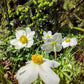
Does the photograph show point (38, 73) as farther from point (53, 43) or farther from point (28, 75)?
point (53, 43)

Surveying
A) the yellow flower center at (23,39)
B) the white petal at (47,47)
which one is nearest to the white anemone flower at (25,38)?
the yellow flower center at (23,39)

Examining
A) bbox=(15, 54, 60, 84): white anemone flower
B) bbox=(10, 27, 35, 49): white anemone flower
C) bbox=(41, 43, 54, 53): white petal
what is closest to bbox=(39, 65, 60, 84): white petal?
bbox=(15, 54, 60, 84): white anemone flower

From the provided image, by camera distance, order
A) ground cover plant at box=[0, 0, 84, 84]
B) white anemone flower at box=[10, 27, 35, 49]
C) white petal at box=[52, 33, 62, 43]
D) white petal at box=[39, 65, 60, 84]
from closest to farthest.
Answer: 1. white petal at box=[39, 65, 60, 84]
2. white petal at box=[52, 33, 62, 43]
3. white anemone flower at box=[10, 27, 35, 49]
4. ground cover plant at box=[0, 0, 84, 84]

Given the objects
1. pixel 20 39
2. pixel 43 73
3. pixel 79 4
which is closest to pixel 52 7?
pixel 79 4

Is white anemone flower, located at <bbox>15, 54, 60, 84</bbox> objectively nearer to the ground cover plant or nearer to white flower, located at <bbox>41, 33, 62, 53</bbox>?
white flower, located at <bbox>41, 33, 62, 53</bbox>

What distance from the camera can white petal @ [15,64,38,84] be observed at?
441 millimetres

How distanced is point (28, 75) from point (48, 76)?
63mm

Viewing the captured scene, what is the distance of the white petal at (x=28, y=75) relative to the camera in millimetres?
441

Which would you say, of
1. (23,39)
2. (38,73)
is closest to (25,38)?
(23,39)

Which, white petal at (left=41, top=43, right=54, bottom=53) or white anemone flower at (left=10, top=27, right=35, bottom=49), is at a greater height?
white petal at (left=41, top=43, right=54, bottom=53)

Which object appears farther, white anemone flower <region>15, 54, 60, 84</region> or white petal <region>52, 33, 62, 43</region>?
white petal <region>52, 33, 62, 43</region>

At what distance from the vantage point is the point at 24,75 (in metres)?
0.46

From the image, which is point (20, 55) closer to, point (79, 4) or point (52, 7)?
point (52, 7)

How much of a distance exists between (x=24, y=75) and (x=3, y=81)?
7cm
